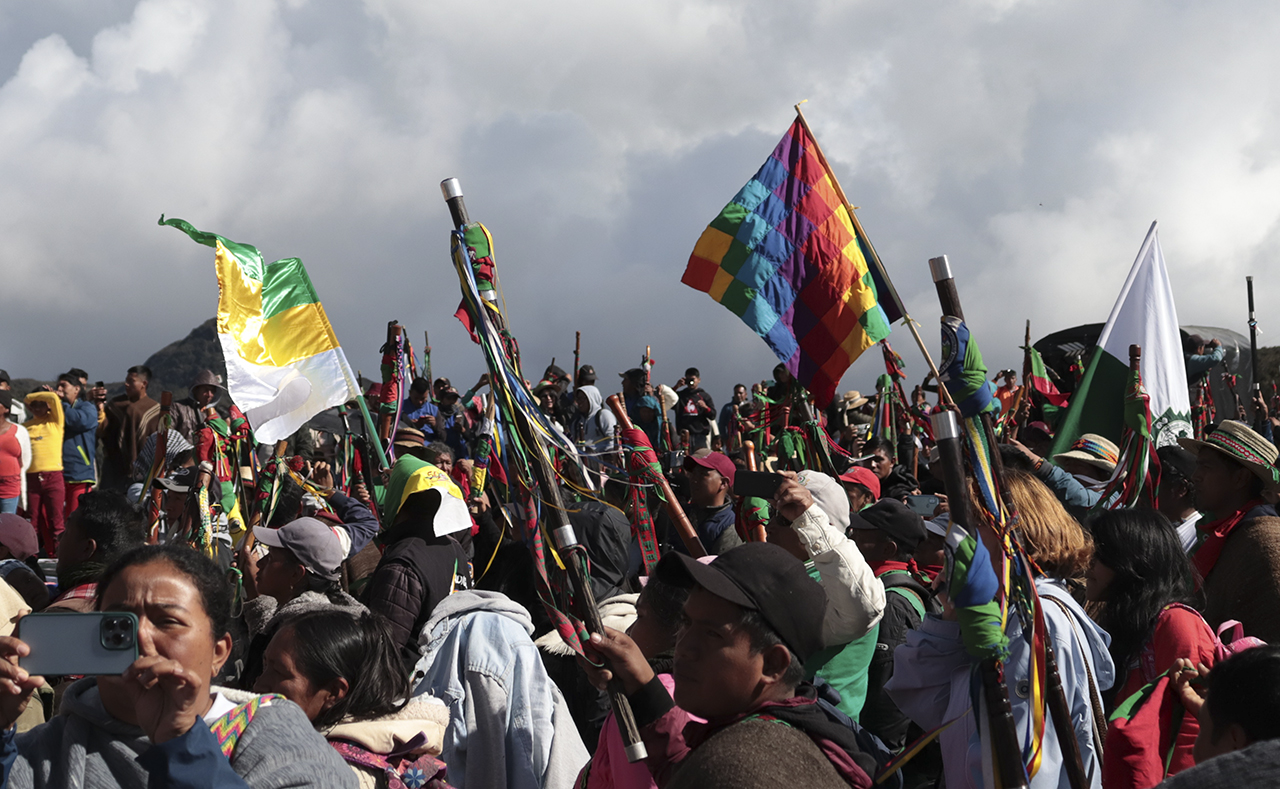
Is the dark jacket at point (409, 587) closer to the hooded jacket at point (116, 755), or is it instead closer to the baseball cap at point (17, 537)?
the baseball cap at point (17, 537)

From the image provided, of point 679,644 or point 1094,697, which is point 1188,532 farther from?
point 679,644

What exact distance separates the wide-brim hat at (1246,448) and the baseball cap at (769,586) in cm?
297

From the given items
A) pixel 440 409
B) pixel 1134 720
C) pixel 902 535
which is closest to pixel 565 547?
pixel 1134 720

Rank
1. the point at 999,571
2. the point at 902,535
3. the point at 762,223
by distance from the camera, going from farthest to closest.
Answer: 1. the point at 762,223
2. the point at 902,535
3. the point at 999,571

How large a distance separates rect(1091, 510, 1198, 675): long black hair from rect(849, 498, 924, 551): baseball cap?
1.32 meters

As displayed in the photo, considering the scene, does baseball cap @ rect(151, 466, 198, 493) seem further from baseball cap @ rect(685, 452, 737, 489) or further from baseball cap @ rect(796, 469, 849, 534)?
baseball cap @ rect(796, 469, 849, 534)

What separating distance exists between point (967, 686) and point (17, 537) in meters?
4.86

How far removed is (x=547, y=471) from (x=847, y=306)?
3.82 m

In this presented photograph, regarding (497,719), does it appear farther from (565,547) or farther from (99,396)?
(99,396)

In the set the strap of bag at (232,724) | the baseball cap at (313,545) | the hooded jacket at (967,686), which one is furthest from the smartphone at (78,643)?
the baseball cap at (313,545)

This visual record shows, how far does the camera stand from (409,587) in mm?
4734

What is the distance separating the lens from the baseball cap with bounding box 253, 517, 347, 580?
477 cm

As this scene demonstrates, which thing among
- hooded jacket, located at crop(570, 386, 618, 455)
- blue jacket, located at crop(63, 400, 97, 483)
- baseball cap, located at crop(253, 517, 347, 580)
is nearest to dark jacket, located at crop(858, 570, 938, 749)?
baseball cap, located at crop(253, 517, 347, 580)

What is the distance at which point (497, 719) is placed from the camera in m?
4.02
